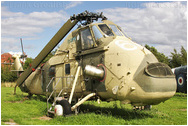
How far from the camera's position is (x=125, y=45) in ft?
26.6

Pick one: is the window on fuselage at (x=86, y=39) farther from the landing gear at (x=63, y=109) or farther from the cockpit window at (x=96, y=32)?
the landing gear at (x=63, y=109)

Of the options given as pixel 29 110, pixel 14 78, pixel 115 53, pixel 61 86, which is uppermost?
pixel 115 53

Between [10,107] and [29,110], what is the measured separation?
1178 mm

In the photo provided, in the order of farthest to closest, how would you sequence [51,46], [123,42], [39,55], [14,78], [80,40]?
[14,78] → [39,55] → [51,46] → [80,40] → [123,42]

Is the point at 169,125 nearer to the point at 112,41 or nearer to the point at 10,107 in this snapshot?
the point at 112,41

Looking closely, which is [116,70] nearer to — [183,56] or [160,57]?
[183,56]

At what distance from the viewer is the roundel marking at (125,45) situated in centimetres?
797

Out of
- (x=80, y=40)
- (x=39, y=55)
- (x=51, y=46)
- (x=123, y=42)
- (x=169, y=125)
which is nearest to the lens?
(x=169, y=125)

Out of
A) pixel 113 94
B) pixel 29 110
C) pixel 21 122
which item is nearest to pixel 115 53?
pixel 113 94

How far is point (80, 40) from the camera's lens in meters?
9.43

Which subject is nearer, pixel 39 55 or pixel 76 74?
pixel 76 74

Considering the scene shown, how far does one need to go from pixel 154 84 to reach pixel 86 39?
3.61m

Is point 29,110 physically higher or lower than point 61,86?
lower

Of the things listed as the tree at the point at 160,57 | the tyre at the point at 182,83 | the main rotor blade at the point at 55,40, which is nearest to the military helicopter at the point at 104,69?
the main rotor blade at the point at 55,40
